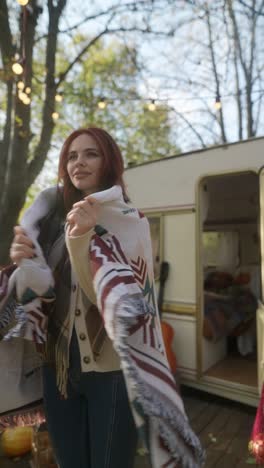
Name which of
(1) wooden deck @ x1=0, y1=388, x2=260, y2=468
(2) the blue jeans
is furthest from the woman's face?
(1) wooden deck @ x1=0, y1=388, x2=260, y2=468

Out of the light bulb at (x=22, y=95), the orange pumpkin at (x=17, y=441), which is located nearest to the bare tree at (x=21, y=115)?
the light bulb at (x=22, y=95)

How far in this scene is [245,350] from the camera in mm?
4641

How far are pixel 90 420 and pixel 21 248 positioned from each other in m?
0.65

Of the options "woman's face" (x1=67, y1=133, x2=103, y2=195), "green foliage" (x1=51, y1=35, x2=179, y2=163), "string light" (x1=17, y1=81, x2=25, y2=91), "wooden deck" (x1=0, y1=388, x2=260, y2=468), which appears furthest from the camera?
"green foliage" (x1=51, y1=35, x2=179, y2=163)

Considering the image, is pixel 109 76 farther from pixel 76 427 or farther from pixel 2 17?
pixel 76 427

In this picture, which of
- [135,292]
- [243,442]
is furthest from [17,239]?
[243,442]

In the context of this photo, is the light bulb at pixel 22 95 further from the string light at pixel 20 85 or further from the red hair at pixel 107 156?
the red hair at pixel 107 156

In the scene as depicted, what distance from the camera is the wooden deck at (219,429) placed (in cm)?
256

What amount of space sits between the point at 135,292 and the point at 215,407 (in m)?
3.18

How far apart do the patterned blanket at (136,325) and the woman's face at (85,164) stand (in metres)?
0.14

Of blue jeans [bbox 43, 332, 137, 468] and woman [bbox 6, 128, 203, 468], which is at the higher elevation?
woman [bbox 6, 128, 203, 468]

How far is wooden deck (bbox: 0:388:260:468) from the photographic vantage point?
8.39ft

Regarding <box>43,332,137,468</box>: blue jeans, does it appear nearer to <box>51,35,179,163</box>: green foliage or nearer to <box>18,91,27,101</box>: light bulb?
<box>18,91,27,101</box>: light bulb

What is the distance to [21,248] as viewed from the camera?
1102 millimetres
